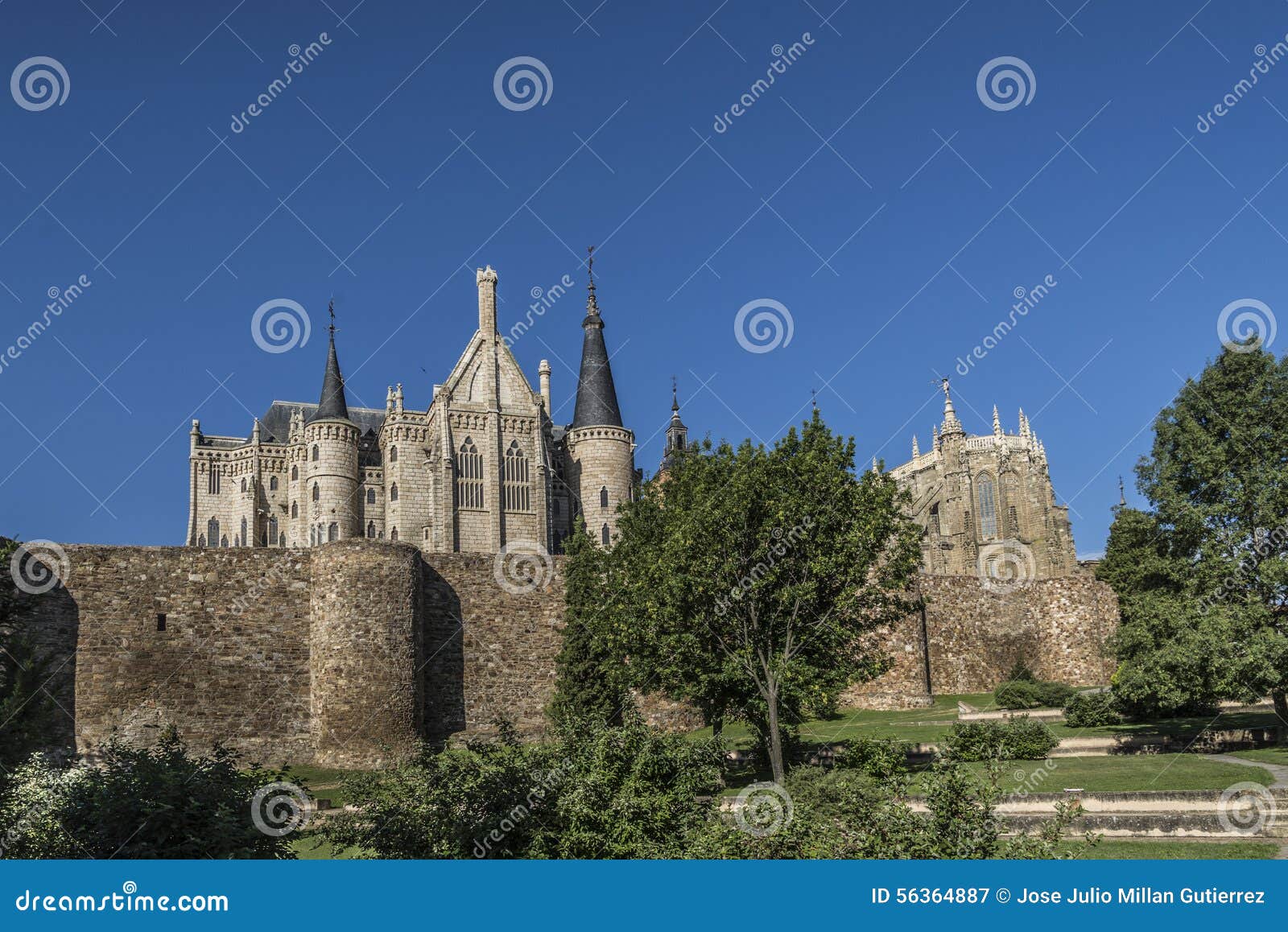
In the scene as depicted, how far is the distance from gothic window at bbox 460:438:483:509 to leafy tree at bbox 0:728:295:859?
71.2 metres

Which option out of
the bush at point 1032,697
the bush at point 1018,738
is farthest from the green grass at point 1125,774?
the bush at point 1032,697

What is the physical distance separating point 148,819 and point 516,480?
75.4 metres

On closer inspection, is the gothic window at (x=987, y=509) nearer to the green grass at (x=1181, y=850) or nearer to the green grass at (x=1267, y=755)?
the green grass at (x=1267, y=755)

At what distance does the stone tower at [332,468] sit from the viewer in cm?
8606

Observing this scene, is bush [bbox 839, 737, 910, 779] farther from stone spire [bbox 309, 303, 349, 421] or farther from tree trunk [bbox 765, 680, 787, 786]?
stone spire [bbox 309, 303, 349, 421]

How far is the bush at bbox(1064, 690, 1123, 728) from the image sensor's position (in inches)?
1281

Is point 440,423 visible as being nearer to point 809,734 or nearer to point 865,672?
point 809,734

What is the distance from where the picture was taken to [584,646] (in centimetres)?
3591

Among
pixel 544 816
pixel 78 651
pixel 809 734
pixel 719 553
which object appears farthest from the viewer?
pixel 809 734

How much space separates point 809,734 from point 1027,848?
24905mm

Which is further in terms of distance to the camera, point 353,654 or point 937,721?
point 937,721

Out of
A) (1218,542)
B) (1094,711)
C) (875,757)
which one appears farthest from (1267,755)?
(875,757)

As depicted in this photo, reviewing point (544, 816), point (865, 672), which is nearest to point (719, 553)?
point (865, 672)

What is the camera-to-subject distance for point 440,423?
86.2m
